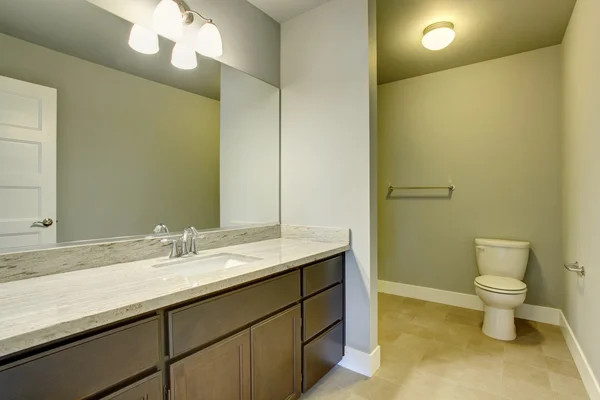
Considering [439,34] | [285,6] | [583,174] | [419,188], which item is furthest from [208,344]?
[419,188]

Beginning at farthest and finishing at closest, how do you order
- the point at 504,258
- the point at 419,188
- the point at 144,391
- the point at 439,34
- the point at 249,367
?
the point at 419,188 < the point at 504,258 < the point at 439,34 < the point at 249,367 < the point at 144,391

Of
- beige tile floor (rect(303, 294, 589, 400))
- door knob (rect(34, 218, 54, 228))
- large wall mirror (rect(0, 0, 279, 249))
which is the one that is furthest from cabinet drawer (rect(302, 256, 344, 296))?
door knob (rect(34, 218, 54, 228))

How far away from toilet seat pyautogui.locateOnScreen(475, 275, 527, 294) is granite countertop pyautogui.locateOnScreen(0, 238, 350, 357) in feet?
5.43

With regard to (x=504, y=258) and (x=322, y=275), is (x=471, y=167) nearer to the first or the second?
(x=504, y=258)

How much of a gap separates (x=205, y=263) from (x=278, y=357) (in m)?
0.60

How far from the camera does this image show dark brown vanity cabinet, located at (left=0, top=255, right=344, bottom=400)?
2.57 ft

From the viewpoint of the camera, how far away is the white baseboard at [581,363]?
1586 mm

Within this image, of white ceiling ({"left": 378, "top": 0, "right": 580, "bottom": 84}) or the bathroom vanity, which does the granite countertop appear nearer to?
the bathroom vanity

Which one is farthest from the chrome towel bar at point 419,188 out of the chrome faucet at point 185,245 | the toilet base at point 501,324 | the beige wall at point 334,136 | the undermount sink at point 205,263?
the chrome faucet at point 185,245

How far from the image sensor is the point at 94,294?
3.16ft

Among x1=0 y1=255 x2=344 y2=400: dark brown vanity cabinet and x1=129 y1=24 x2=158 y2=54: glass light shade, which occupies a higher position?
x1=129 y1=24 x2=158 y2=54: glass light shade

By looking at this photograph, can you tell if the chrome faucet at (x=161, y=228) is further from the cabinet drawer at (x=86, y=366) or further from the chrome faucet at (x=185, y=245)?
the cabinet drawer at (x=86, y=366)

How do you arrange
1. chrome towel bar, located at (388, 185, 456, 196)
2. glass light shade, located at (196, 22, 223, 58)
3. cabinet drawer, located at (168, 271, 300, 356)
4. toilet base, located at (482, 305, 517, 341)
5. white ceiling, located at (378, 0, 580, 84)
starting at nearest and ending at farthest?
cabinet drawer, located at (168, 271, 300, 356)
glass light shade, located at (196, 22, 223, 58)
white ceiling, located at (378, 0, 580, 84)
toilet base, located at (482, 305, 517, 341)
chrome towel bar, located at (388, 185, 456, 196)

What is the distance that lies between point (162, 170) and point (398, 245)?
100 inches
